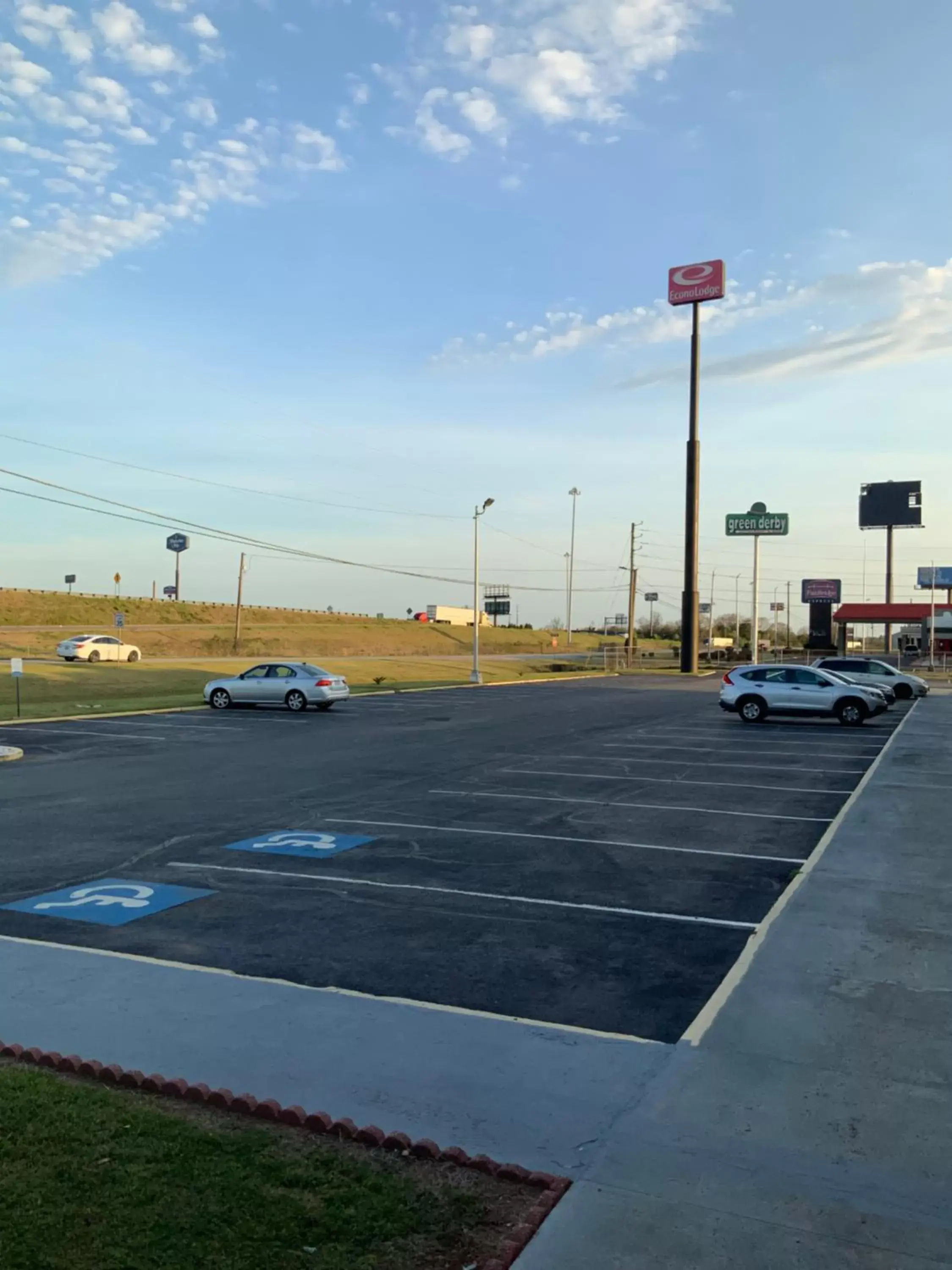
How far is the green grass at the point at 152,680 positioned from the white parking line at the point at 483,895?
2055cm

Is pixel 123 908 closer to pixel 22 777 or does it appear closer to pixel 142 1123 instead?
pixel 142 1123

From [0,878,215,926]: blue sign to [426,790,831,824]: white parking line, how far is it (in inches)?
225

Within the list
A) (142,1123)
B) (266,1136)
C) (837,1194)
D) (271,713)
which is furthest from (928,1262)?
(271,713)

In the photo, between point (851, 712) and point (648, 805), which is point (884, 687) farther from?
point (648, 805)

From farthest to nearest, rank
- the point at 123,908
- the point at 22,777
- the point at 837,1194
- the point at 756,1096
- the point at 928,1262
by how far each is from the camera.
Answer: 1. the point at 22,777
2. the point at 123,908
3. the point at 756,1096
4. the point at 837,1194
5. the point at 928,1262

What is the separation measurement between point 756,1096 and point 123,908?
5.32m

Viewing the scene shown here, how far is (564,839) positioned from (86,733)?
648 inches

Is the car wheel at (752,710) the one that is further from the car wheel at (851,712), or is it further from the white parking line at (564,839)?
the white parking line at (564,839)

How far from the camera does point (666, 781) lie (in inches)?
612

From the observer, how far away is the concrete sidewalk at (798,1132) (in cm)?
344

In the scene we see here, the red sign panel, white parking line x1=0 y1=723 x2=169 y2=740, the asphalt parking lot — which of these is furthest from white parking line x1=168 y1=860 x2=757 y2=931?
the red sign panel

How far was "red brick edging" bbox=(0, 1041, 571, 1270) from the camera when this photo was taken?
357 cm

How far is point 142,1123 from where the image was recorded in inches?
165

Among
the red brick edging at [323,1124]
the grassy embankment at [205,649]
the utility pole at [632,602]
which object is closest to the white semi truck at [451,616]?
the grassy embankment at [205,649]
